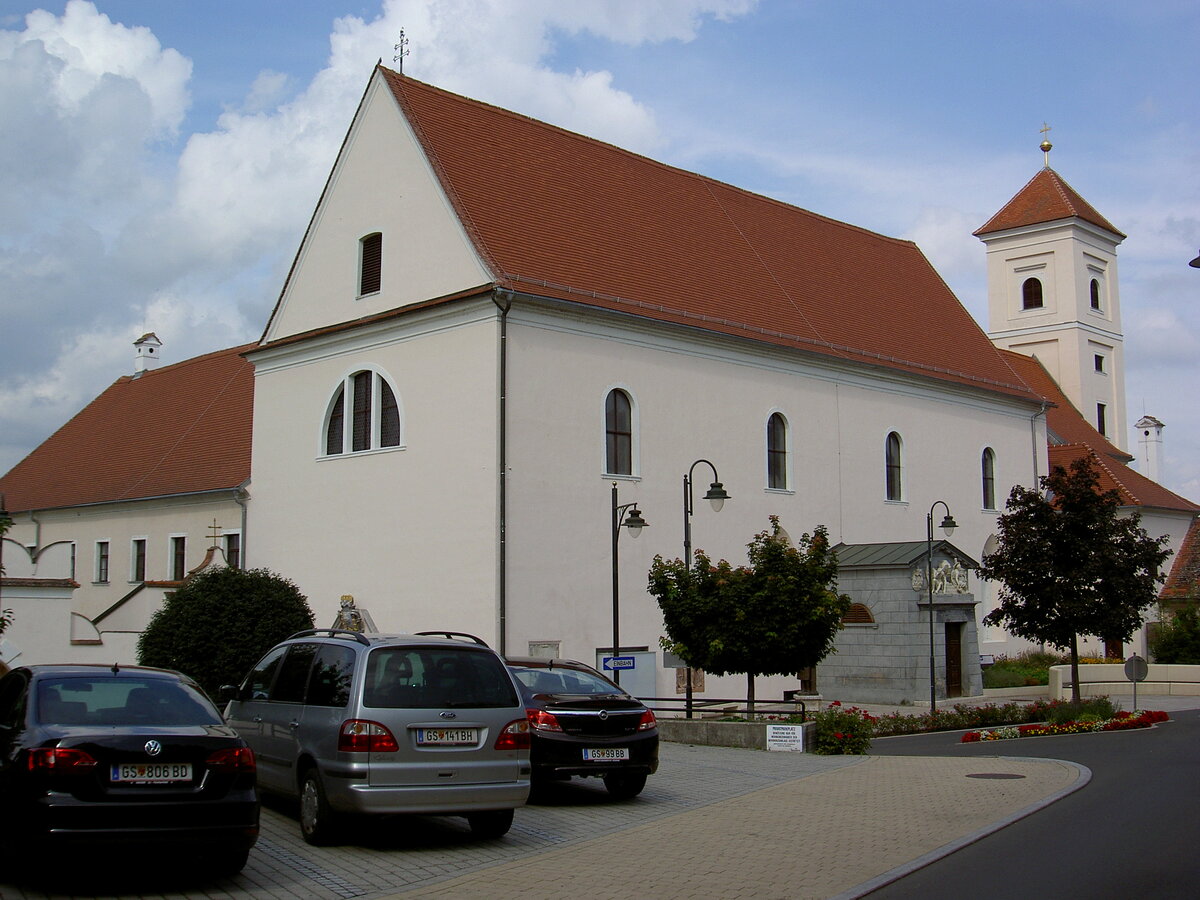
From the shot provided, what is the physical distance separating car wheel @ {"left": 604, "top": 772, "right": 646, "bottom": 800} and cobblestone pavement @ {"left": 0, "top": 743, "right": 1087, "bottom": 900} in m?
0.18

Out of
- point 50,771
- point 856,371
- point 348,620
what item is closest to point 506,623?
point 348,620

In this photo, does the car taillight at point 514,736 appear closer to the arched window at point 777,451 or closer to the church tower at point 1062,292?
A: the arched window at point 777,451

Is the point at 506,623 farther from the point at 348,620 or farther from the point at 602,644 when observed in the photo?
the point at 348,620

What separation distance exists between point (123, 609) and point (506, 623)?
1554 centimetres

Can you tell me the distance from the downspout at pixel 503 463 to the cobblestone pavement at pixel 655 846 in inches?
350

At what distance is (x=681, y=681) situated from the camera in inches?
1099

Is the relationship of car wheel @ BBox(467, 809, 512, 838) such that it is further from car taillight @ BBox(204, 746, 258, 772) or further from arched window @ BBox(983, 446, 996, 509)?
arched window @ BBox(983, 446, 996, 509)

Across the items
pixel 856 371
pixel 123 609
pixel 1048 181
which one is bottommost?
pixel 123 609

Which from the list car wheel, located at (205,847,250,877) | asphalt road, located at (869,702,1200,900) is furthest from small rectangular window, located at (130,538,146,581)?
car wheel, located at (205,847,250,877)

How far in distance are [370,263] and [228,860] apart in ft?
71.6

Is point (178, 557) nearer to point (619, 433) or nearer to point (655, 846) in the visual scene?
point (619, 433)

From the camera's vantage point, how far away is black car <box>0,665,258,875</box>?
8203 mm

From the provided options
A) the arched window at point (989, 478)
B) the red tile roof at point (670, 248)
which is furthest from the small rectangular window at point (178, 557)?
the arched window at point (989, 478)

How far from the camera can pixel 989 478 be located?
40406 millimetres
